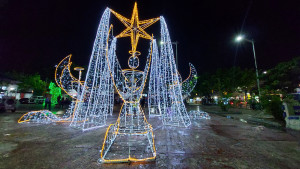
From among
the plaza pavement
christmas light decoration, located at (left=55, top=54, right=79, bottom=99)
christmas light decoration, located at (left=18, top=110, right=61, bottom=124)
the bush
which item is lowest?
the plaza pavement

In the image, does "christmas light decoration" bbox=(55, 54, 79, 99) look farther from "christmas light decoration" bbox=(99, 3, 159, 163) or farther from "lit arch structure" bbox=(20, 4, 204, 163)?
"christmas light decoration" bbox=(99, 3, 159, 163)

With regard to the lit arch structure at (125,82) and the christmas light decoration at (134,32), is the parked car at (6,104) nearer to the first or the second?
the lit arch structure at (125,82)

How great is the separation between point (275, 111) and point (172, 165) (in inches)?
416

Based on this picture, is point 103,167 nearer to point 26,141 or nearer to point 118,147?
point 118,147

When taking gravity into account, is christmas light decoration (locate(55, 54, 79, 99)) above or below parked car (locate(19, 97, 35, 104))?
above

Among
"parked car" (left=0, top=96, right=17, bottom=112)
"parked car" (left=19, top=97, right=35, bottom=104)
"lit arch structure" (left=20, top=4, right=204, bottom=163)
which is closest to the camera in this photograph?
"lit arch structure" (left=20, top=4, right=204, bottom=163)

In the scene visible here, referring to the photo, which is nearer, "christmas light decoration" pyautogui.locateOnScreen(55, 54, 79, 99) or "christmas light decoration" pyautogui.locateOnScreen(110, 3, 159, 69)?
"christmas light decoration" pyautogui.locateOnScreen(110, 3, 159, 69)

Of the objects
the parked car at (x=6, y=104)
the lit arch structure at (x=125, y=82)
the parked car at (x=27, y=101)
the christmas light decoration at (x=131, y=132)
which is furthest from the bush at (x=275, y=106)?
the parked car at (x=27, y=101)

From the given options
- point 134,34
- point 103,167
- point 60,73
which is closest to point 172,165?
point 103,167

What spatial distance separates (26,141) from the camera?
4.55 meters

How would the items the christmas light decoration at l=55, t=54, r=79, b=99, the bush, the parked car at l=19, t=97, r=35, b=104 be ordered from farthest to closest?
1. the parked car at l=19, t=97, r=35, b=104
2. the bush
3. the christmas light decoration at l=55, t=54, r=79, b=99

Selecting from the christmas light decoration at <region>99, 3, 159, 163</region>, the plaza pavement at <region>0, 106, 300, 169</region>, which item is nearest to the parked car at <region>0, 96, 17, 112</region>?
the plaza pavement at <region>0, 106, 300, 169</region>

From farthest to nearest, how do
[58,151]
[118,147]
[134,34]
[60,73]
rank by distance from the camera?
[60,73] < [134,34] < [118,147] < [58,151]

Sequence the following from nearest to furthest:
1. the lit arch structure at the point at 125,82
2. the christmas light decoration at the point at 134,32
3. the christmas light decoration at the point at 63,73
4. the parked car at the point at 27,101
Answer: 1. the lit arch structure at the point at 125,82
2. the christmas light decoration at the point at 134,32
3. the christmas light decoration at the point at 63,73
4. the parked car at the point at 27,101
